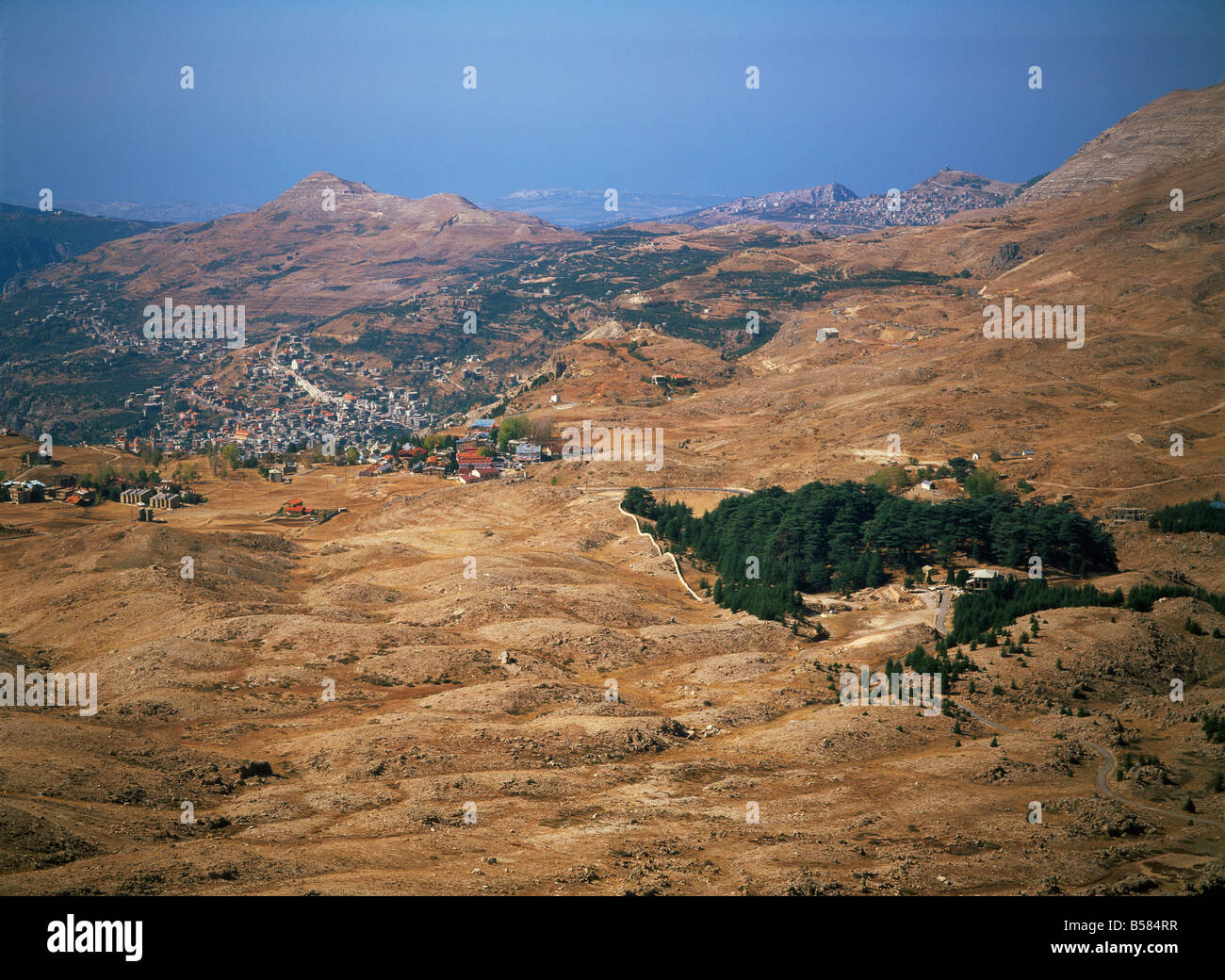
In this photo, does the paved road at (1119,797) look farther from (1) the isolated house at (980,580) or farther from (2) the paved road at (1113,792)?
(1) the isolated house at (980,580)

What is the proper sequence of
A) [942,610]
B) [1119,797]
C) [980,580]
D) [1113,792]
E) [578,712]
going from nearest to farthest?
1. [1119,797]
2. [1113,792]
3. [578,712]
4. [942,610]
5. [980,580]

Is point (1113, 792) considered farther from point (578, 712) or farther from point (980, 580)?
point (980, 580)

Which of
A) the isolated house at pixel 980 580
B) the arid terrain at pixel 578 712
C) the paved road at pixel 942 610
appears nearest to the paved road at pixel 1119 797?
the arid terrain at pixel 578 712

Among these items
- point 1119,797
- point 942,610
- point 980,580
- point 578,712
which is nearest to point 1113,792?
point 1119,797

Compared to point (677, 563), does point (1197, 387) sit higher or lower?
higher

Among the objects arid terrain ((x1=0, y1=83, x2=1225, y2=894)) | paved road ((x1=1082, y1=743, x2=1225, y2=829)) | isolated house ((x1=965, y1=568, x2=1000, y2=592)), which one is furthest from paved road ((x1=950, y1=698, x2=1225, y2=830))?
isolated house ((x1=965, y1=568, x2=1000, y2=592))

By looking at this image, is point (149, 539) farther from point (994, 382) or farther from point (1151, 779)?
point (994, 382)
